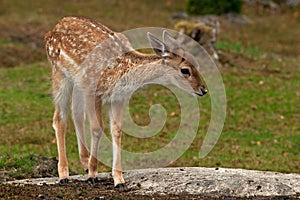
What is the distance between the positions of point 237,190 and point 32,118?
8.79m

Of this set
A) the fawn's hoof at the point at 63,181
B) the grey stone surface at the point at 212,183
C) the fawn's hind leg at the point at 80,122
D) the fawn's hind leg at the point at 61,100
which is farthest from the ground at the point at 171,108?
the fawn's hind leg at the point at 61,100

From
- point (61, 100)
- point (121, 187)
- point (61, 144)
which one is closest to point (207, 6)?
point (61, 100)

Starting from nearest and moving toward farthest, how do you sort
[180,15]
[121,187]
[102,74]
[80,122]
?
[121,187] → [102,74] → [80,122] → [180,15]

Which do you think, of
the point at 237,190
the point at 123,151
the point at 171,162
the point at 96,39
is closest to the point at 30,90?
the point at 123,151

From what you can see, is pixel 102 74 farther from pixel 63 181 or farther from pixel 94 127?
pixel 63 181

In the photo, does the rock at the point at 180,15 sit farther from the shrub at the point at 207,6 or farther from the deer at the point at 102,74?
the deer at the point at 102,74

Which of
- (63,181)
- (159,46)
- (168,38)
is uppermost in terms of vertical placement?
(168,38)

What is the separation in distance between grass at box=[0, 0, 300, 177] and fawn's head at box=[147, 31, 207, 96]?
318 cm

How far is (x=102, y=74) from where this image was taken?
8805mm

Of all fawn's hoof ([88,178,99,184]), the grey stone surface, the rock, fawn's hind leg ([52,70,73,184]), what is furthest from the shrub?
fawn's hoof ([88,178,99,184])

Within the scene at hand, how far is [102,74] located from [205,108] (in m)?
8.58

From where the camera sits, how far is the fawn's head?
8.48 meters

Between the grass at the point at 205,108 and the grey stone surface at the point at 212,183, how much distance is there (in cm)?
273

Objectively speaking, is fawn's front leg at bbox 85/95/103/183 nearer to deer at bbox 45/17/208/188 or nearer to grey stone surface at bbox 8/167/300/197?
deer at bbox 45/17/208/188
